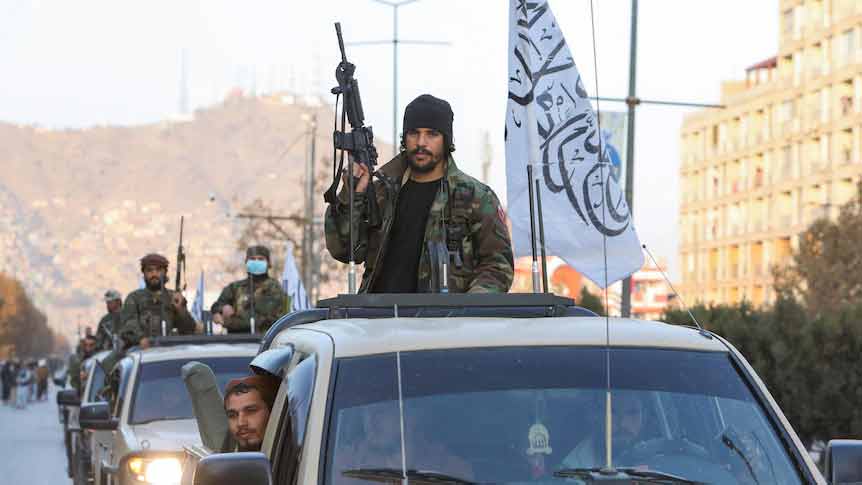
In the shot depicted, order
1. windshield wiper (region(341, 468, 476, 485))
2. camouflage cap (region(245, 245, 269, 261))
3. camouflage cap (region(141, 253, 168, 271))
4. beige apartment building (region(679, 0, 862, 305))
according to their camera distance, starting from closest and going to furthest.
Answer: windshield wiper (region(341, 468, 476, 485)), camouflage cap (region(245, 245, 269, 261)), camouflage cap (region(141, 253, 168, 271)), beige apartment building (region(679, 0, 862, 305))

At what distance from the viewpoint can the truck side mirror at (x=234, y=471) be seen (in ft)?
15.6

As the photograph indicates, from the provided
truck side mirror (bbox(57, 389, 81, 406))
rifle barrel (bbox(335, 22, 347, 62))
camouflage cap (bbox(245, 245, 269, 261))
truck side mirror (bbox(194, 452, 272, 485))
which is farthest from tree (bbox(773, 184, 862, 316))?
truck side mirror (bbox(194, 452, 272, 485))

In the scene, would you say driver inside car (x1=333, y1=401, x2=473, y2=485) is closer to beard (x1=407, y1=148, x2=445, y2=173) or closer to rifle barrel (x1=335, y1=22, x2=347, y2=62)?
beard (x1=407, y1=148, x2=445, y2=173)

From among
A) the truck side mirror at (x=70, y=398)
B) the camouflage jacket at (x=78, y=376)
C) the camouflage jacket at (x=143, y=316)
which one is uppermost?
the camouflage jacket at (x=143, y=316)

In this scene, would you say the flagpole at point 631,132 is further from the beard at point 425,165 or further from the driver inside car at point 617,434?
the driver inside car at point 617,434

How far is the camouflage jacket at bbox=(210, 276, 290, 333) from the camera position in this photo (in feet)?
52.7

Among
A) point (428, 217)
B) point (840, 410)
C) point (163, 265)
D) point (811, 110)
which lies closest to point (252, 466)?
point (428, 217)

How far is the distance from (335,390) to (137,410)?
784 cm

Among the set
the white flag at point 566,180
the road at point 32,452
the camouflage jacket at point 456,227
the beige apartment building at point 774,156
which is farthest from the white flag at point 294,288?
the beige apartment building at point 774,156

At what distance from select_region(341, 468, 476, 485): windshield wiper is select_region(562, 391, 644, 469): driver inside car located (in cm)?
30

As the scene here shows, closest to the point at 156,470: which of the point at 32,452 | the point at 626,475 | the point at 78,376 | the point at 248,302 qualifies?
the point at 248,302

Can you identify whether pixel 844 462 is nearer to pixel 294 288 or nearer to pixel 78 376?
pixel 294 288

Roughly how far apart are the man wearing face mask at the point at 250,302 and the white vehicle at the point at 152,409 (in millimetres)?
2133

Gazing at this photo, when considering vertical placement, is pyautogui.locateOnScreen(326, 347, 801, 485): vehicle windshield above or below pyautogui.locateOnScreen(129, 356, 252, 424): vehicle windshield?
above
